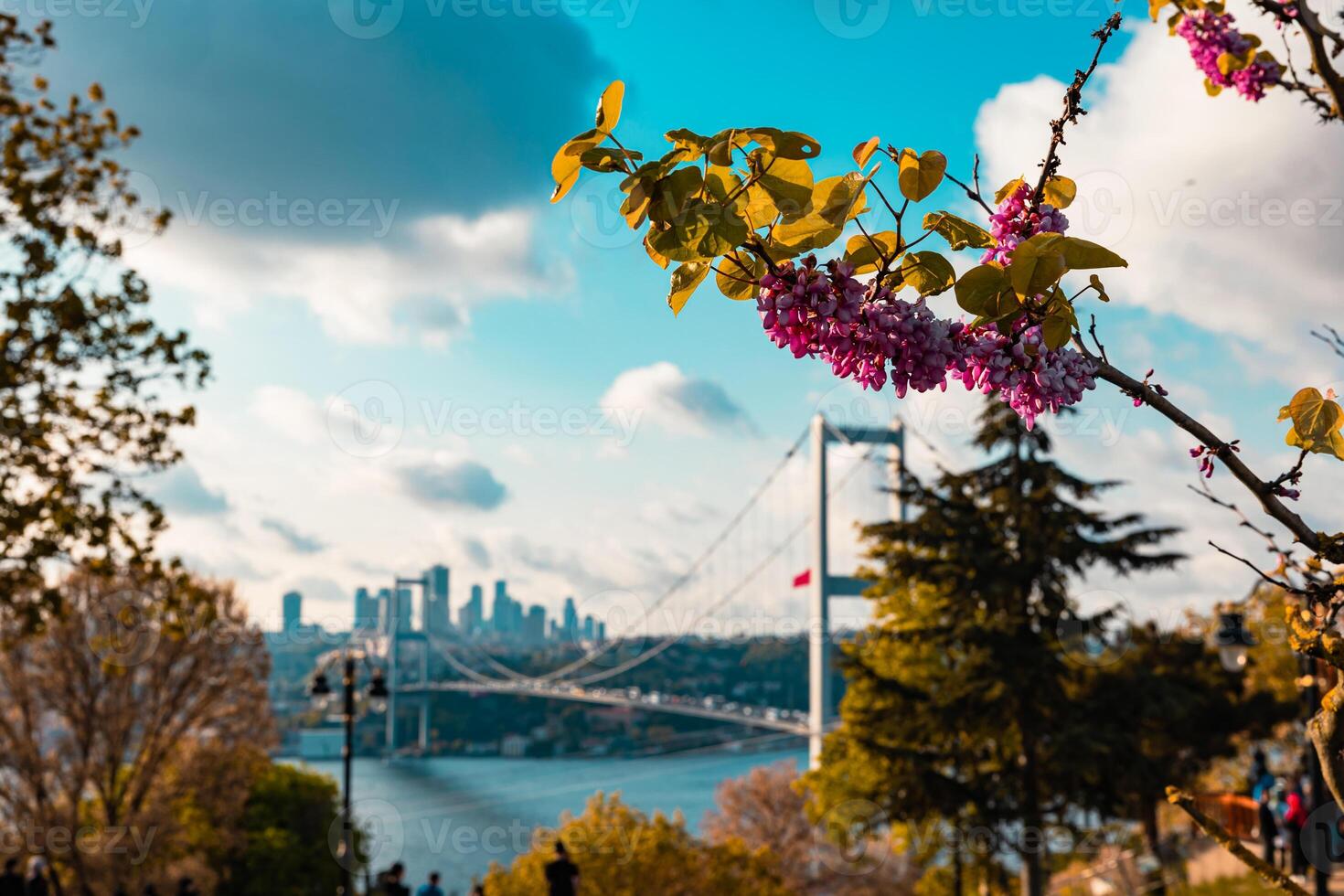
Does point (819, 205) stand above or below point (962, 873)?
above

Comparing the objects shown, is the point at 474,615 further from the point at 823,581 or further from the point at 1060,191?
the point at 1060,191

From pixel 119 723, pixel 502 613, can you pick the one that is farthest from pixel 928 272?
pixel 502 613

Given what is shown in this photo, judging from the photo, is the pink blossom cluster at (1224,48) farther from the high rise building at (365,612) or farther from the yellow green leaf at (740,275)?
the high rise building at (365,612)

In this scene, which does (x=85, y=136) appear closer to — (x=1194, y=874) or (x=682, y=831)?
(x=682, y=831)

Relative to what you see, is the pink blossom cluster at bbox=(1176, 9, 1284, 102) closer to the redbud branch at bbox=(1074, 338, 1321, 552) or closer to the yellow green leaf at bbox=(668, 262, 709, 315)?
the redbud branch at bbox=(1074, 338, 1321, 552)

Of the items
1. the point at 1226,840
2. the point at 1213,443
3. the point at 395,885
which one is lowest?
the point at 395,885

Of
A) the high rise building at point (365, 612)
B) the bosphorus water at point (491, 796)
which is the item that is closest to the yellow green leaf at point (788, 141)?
the bosphorus water at point (491, 796)

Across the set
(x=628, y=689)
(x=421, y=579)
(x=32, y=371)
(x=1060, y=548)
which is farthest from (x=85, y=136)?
(x=421, y=579)
